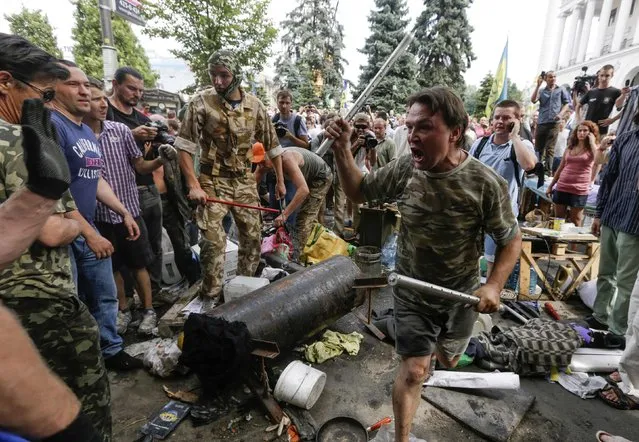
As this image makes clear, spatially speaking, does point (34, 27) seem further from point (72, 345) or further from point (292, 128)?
point (72, 345)

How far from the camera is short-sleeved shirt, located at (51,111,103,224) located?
7.51 ft

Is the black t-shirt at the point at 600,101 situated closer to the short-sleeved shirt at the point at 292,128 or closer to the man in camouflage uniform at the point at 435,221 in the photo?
the short-sleeved shirt at the point at 292,128

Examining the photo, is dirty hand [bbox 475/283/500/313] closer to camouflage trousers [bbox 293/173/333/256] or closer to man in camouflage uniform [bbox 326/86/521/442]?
man in camouflage uniform [bbox 326/86/521/442]

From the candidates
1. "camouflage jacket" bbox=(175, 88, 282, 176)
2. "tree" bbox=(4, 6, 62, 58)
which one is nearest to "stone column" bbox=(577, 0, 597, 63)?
"camouflage jacket" bbox=(175, 88, 282, 176)

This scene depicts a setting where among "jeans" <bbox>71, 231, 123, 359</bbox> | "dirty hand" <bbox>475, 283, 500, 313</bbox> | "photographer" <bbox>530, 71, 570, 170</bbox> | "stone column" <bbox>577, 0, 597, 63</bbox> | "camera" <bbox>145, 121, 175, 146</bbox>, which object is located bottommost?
"jeans" <bbox>71, 231, 123, 359</bbox>

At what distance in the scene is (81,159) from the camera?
233 cm

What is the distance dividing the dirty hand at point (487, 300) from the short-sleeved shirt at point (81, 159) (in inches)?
110

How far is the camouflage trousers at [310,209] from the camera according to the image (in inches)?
209

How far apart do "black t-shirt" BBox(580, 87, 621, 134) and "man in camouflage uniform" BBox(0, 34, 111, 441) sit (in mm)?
9947

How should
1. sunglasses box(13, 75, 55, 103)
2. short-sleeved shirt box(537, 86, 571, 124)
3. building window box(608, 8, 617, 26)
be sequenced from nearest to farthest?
sunglasses box(13, 75, 55, 103)
short-sleeved shirt box(537, 86, 571, 124)
building window box(608, 8, 617, 26)

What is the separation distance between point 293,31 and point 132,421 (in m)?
33.8

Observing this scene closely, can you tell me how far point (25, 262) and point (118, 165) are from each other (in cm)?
213

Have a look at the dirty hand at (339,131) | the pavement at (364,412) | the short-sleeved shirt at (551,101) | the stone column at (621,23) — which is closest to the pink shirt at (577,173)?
the pavement at (364,412)

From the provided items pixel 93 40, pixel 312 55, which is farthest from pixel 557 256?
pixel 93 40
